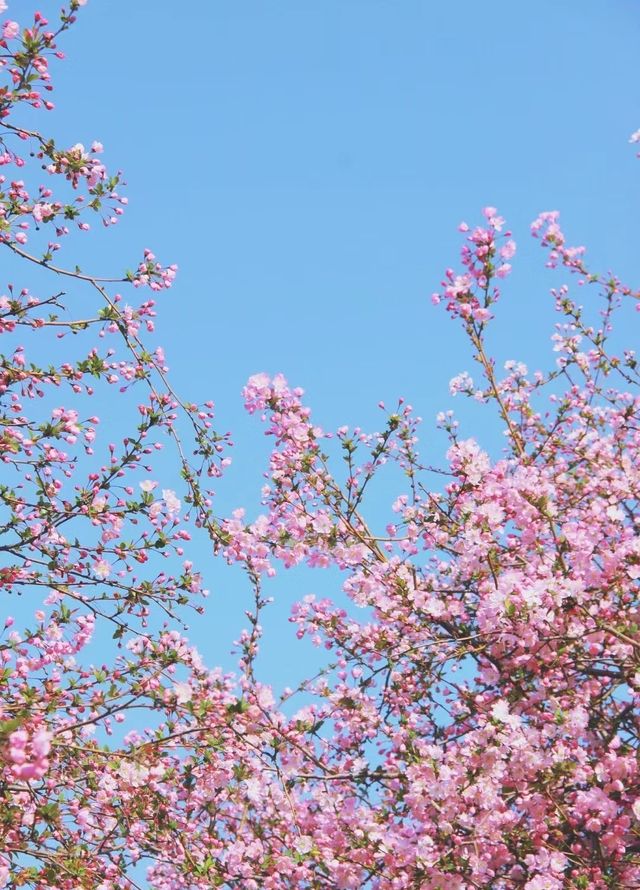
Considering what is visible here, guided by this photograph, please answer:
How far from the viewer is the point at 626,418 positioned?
6.67m

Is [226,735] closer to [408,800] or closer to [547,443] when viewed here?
[408,800]

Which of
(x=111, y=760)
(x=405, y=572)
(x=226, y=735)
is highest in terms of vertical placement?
(x=405, y=572)

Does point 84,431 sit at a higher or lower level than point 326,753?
higher

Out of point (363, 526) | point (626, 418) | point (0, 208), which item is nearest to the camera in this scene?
point (0, 208)

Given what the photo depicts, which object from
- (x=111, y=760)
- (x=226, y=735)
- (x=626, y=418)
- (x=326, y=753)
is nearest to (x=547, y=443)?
(x=626, y=418)

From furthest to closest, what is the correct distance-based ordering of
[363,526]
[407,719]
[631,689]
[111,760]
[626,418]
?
1. [626,418]
2. [363,526]
3. [407,719]
4. [631,689]
5. [111,760]

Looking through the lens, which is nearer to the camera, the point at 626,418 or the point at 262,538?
the point at 262,538

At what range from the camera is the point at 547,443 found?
274 inches

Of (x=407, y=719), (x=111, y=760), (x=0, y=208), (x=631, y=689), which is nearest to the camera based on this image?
(x=111, y=760)

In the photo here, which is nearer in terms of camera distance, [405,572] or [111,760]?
[111,760]

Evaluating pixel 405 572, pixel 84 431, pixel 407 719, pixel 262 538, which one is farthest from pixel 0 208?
pixel 407 719

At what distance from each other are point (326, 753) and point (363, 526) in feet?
6.48

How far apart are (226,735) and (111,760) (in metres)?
1.05

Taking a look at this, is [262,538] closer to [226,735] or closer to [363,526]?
[363,526]
